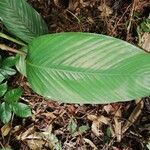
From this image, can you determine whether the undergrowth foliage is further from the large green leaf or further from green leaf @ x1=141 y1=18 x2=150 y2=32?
green leaf @ x1=141 y1=18 x2=150 y2=32

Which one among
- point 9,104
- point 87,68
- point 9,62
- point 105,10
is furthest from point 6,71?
point 105,10

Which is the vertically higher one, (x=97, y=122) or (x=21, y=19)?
(x=21, y=19)

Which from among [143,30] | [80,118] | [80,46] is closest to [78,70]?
[80,46]

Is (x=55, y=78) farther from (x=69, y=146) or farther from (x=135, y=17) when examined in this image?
(x=135, y=17)

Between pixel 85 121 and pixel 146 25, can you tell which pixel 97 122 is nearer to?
pixel 85 121

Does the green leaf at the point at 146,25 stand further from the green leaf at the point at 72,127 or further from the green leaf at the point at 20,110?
the green leaf at the point at 20,110

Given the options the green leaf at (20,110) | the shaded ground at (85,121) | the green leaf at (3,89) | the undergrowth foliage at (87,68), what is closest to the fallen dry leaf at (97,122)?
the shaded ground at (85,121)
